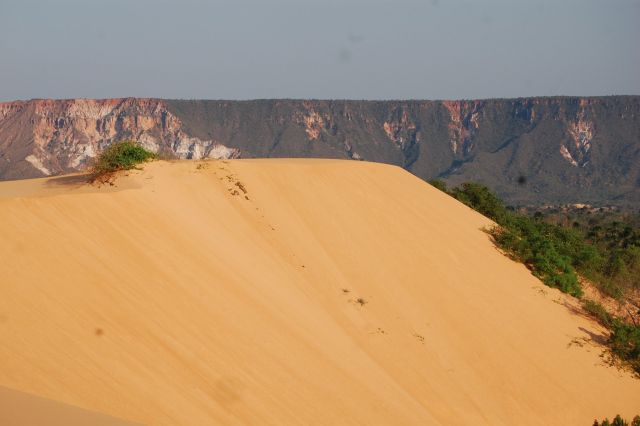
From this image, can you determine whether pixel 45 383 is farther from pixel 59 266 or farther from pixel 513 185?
pixel 513 185

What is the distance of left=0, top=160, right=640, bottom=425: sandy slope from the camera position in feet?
31.8

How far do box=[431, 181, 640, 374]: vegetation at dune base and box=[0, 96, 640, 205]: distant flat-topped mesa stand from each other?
60562 millimetres

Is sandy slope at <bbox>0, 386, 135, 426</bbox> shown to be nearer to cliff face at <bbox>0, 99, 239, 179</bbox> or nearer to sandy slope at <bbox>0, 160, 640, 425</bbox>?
sandy slope at <bbox>0, 160, 640, 425</bbox>

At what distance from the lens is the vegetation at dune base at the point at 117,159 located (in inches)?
602

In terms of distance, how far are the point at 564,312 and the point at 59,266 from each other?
435 inches

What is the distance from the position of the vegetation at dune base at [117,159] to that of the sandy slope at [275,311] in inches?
14.7

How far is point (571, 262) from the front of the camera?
2112 centimetres

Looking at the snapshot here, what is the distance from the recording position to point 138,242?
12703 mm

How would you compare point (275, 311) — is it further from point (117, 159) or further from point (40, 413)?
point (40, 413)

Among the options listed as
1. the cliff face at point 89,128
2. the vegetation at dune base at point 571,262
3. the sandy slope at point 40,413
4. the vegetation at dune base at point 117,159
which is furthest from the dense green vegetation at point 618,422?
the cliff face at point 89,128

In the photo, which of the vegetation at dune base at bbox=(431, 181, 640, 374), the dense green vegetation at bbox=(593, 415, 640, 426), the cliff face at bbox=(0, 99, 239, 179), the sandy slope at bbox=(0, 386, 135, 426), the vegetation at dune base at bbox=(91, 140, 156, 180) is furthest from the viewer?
the cliff face at bbox=(0, 99, 239, 179)

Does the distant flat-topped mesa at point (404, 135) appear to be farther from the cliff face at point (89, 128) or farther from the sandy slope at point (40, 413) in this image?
the sandy slope at point (40, 413)

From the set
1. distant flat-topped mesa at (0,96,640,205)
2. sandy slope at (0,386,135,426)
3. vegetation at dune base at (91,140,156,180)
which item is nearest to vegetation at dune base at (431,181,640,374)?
vegetation at dune base at (91,140,156,180)

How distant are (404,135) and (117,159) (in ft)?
298
